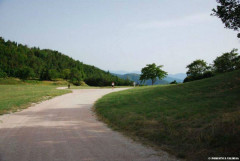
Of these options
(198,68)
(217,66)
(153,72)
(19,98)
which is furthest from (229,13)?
(153,72)

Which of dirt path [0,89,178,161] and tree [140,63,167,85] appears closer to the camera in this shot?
dirt path [0,89,178,161]

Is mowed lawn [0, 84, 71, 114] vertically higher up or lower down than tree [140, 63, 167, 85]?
lower down

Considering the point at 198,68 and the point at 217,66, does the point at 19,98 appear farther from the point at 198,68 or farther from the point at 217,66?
the point at 198,68

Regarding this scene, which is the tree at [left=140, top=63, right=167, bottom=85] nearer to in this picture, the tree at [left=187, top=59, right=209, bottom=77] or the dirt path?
the tree at [left=187, top=59, right=209, bottom=77]

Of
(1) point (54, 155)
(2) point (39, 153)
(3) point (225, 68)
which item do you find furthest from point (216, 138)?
(3) point (225, 68)

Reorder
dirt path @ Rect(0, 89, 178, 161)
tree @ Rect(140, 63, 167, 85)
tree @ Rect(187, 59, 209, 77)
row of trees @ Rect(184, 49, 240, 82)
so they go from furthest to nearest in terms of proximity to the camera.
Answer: tree @ Rect(140, 63, 167, 85)
tree @ Rect(187, 59, 209, 77)
row of trees @ Rect(184, 49, 240, 82)
dirt path @ Rect(0, 89, 178, 161)

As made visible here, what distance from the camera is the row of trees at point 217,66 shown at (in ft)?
105

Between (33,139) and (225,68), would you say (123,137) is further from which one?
(225,68)

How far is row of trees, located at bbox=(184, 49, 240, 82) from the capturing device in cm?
3203

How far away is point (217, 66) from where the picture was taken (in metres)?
39.9

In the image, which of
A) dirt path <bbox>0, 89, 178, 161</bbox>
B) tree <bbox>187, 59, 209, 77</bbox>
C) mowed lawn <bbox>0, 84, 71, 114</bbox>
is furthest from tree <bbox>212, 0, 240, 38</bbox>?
tree <bbox>187, 59, 209, 77</bbox>

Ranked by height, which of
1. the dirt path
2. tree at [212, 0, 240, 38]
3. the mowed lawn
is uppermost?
tree at [212, 0, 240, 38]

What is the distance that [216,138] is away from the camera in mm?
5160

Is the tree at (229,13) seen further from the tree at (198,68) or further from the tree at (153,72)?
the tree at (153,72)
